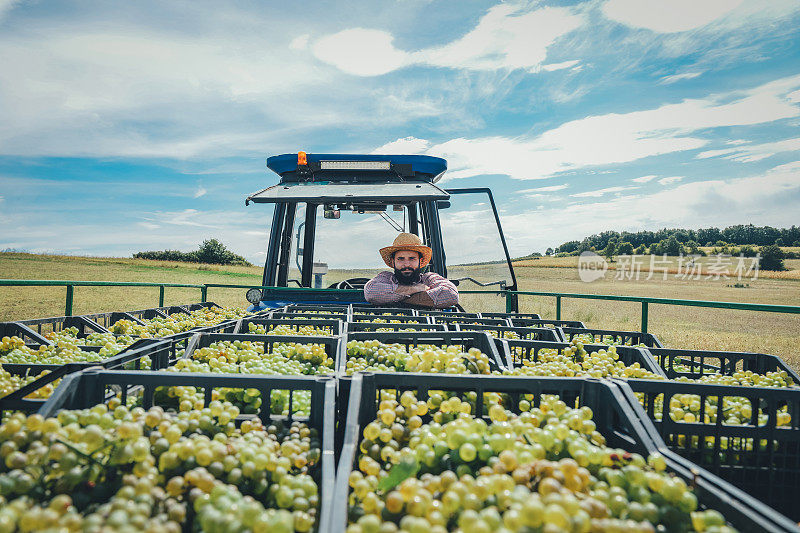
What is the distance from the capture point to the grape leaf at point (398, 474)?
37.4 inches

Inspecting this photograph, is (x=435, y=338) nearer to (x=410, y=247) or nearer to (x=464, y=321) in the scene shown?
(x=464, y=321)

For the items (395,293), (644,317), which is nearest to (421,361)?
(395,293)

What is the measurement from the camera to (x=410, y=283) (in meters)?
4.05

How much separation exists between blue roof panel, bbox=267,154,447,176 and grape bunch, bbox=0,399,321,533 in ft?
10.3

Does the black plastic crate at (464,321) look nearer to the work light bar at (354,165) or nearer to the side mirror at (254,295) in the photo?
the work light bar at (354,165)

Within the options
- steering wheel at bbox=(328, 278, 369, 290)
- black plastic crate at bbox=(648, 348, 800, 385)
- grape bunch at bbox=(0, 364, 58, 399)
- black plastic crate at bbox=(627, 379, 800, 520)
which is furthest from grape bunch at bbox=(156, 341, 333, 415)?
steering wheel at bbox=(328, 278, 369, 290)

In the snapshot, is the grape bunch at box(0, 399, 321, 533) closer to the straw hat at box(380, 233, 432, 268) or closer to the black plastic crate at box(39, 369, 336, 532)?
the black plastic crate at box(39, 369, 336, 532)

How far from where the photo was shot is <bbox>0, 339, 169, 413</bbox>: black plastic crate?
123 cm

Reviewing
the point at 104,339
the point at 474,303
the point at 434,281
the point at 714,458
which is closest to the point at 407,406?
the point at 714,458

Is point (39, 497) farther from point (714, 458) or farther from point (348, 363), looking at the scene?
point (714, 458)

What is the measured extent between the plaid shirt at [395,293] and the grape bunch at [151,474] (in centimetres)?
286

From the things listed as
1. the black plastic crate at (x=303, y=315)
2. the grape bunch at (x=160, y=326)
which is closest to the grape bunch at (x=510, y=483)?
the black plastic crate at (x=303, y=315)

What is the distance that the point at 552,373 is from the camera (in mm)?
1735

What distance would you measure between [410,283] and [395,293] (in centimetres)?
19
